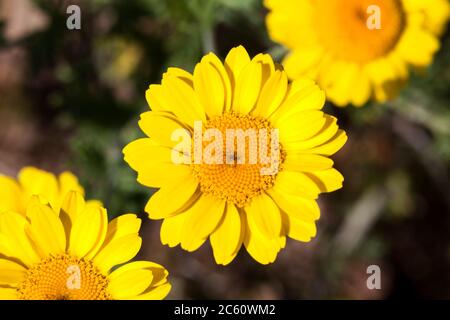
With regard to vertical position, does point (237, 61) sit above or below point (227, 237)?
above

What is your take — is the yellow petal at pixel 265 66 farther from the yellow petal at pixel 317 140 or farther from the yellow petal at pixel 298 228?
the yellow petal at pixel 298 228

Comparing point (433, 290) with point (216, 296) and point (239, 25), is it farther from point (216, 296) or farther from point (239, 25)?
point (239, 25)

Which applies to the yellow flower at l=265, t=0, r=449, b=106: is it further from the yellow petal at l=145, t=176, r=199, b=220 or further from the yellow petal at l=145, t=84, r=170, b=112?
the yellow petal at l=145, t=176, r=199, b=220

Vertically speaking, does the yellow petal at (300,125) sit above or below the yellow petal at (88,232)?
above

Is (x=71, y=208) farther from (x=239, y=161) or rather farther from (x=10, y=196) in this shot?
(x=239, y=161)

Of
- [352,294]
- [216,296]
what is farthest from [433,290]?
[216,296]

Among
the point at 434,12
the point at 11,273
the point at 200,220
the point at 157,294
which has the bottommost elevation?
the point at 157,294

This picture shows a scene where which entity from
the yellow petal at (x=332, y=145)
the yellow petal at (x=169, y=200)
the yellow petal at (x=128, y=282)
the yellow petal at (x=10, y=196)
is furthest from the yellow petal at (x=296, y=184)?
the yellow petal at (x=10, y=196)

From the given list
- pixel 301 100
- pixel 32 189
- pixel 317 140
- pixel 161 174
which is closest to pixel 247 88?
pixel 301 100
